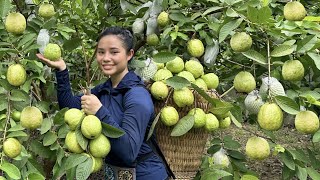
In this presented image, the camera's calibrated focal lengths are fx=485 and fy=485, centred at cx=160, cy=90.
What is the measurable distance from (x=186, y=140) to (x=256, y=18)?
548mm

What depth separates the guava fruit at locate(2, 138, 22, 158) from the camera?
1511 millimetres

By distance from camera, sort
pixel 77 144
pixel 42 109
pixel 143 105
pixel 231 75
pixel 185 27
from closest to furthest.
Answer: pixel 77 144 → pixel 143 105 → pixel 42 109 → pixel 185 27 → pixel 231 75

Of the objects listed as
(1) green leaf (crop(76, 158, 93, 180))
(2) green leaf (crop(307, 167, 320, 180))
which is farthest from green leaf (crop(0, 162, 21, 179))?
(2) green leaf (crop(307, 167, 320, 180))

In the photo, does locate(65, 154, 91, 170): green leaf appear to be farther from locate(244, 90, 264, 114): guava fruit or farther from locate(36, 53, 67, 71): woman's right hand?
locate(244, 90, 264, 114): guava fruit

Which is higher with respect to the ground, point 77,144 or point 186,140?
point 77,144

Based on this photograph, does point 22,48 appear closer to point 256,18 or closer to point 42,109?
point 42,109

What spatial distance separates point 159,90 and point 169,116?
10 centimetres

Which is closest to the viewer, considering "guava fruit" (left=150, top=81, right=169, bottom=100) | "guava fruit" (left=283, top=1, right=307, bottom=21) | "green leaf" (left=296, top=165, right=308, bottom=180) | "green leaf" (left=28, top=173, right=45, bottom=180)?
"guava fruit" (left=283, top=1, right=307, bottom=21)

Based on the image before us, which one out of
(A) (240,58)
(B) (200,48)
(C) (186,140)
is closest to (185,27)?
(B) (200,48)

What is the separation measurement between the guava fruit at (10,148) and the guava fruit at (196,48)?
739mm

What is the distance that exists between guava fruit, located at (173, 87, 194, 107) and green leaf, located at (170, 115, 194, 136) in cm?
5

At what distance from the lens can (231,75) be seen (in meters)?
2.23

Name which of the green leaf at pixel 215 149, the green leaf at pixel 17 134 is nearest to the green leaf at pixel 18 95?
the green leaf at pixel 17 134

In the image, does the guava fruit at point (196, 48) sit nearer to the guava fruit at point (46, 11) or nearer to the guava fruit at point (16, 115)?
the guava fruit at point (46, 11)
